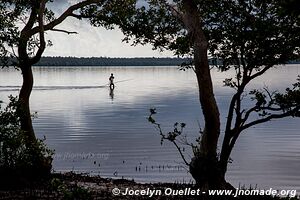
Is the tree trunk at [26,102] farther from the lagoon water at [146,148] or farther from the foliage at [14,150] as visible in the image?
the lagoon water at [146,148]

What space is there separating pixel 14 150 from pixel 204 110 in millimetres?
7923

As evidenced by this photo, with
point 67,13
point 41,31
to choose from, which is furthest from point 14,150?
point 67,13

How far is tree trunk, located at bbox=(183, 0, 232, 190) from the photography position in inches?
653

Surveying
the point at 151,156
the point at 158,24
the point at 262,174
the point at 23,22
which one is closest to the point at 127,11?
the point at 158,24

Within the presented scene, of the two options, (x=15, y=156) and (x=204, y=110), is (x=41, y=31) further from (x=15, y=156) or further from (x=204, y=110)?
(x=204, y=110)

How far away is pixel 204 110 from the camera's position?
17.0 meters

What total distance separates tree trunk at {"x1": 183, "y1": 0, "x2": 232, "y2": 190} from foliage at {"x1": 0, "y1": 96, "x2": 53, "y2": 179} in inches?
275

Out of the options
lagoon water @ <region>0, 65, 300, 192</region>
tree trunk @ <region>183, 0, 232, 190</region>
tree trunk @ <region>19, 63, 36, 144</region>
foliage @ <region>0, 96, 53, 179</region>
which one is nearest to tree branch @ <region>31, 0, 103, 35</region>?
tree trunk @ <region>19, 63, 36, 144</region>

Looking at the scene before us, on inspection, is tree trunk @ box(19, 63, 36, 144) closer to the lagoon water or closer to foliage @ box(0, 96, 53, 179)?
foliage @ box(0, 96, 53, 179)

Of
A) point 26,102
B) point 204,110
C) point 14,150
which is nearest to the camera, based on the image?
point 204,110

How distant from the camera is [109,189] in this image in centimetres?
1958

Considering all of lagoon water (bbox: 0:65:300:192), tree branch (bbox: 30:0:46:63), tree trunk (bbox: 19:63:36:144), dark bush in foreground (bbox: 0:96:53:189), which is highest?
tree branch (bbox: 30:0:46:63)

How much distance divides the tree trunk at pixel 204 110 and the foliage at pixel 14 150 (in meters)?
7.00

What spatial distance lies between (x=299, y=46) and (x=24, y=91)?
38.4 feet
